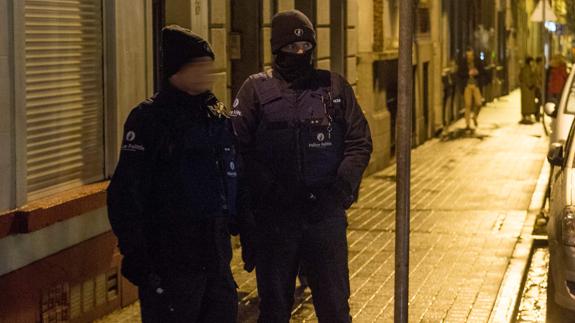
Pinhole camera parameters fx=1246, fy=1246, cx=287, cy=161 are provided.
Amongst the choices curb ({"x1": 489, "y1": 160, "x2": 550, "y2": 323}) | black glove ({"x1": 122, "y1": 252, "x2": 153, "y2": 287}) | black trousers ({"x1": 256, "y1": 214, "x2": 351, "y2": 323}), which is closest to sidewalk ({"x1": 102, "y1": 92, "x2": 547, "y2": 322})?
curb ({"x1": 489, "y1": 160, "x2": 550, "y2": 323})

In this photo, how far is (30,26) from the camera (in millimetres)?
7719

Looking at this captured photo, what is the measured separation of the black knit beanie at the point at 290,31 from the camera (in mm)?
6348

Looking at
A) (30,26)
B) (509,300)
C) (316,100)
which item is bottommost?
(509,300)

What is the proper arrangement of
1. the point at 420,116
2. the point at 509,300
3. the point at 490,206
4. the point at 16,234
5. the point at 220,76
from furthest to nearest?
1. the point at 420,116
2. the point at 490,206
3. the point at 220,76
4. the point at 509,300
5. the point at 16,234

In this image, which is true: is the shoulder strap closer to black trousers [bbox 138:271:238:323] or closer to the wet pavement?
black trousers [bbox 138:271:238:323]

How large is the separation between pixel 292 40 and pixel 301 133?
487 mm

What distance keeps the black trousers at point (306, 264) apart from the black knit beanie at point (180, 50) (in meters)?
1.21

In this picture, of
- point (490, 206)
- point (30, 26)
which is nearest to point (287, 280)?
point (30, 26)

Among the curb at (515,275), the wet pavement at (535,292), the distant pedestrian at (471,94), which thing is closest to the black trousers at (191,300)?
the curb at (515,275)

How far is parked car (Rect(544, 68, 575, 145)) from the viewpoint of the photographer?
13836mm

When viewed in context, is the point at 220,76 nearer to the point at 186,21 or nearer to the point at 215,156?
the point at 186,21

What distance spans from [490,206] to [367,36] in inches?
192

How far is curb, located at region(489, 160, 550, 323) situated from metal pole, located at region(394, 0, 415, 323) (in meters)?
3.05

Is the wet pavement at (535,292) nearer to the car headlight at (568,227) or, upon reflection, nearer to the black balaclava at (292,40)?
the car headlight at (568,227)
